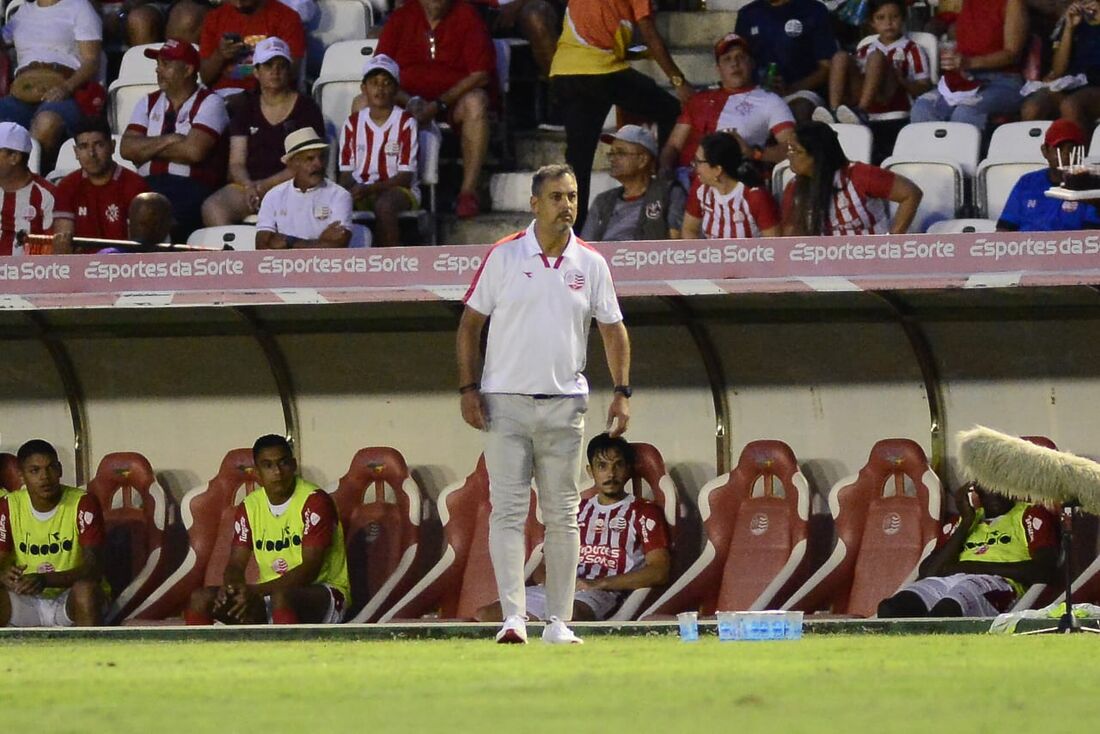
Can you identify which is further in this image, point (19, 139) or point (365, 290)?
point (19, 139)

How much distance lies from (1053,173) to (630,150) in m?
2.34

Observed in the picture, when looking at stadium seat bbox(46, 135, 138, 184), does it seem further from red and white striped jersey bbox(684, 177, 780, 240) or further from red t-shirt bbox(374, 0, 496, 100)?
red and white striped jersey bbox(684, 177, 780, 240)

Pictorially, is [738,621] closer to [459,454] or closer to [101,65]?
[459,454]

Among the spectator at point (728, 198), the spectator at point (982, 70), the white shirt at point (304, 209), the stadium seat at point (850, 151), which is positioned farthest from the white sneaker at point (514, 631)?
the spectator at point (982, 70)

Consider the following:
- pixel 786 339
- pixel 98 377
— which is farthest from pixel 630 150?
pixel 98 377

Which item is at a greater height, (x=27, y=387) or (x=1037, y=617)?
(x=27, y=387)

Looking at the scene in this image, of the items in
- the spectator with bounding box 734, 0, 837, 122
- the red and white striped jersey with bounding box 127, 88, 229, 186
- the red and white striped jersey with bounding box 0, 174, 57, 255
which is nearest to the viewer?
the red and white striped jersey with bounding box 0, 174, 57, 255

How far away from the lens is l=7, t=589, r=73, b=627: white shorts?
11227 millimetres

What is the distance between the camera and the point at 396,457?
1128 cm

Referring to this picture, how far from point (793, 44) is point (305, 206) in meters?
3.16

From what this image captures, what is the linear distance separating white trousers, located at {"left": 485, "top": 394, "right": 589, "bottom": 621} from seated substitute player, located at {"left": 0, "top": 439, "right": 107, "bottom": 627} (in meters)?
4.12

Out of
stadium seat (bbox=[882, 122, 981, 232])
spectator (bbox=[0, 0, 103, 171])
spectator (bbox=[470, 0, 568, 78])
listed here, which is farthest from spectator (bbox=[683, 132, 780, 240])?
spectator (bbox=[0, 0, 103, 171])

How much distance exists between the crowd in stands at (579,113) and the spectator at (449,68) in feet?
0.05

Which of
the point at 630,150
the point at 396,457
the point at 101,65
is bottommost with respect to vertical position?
the point at 396,457
